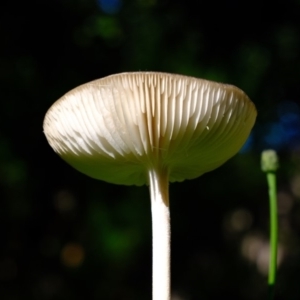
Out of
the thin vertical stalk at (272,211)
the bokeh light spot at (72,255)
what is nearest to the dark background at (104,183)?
the bokeh light spot at (72,255)

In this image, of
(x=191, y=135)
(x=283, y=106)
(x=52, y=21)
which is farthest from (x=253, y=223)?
(x=191, y=135)

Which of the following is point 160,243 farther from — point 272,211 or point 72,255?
point 72,255

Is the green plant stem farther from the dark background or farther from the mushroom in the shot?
the dark background

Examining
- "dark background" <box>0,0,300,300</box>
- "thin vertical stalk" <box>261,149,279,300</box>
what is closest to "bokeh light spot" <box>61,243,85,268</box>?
"dark background" <box>0,0,300,300</box>

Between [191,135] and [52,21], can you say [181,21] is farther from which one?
[191,135]

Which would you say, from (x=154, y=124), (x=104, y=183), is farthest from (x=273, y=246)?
(x=104, y=183)

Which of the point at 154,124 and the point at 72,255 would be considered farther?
the point at 72,255
